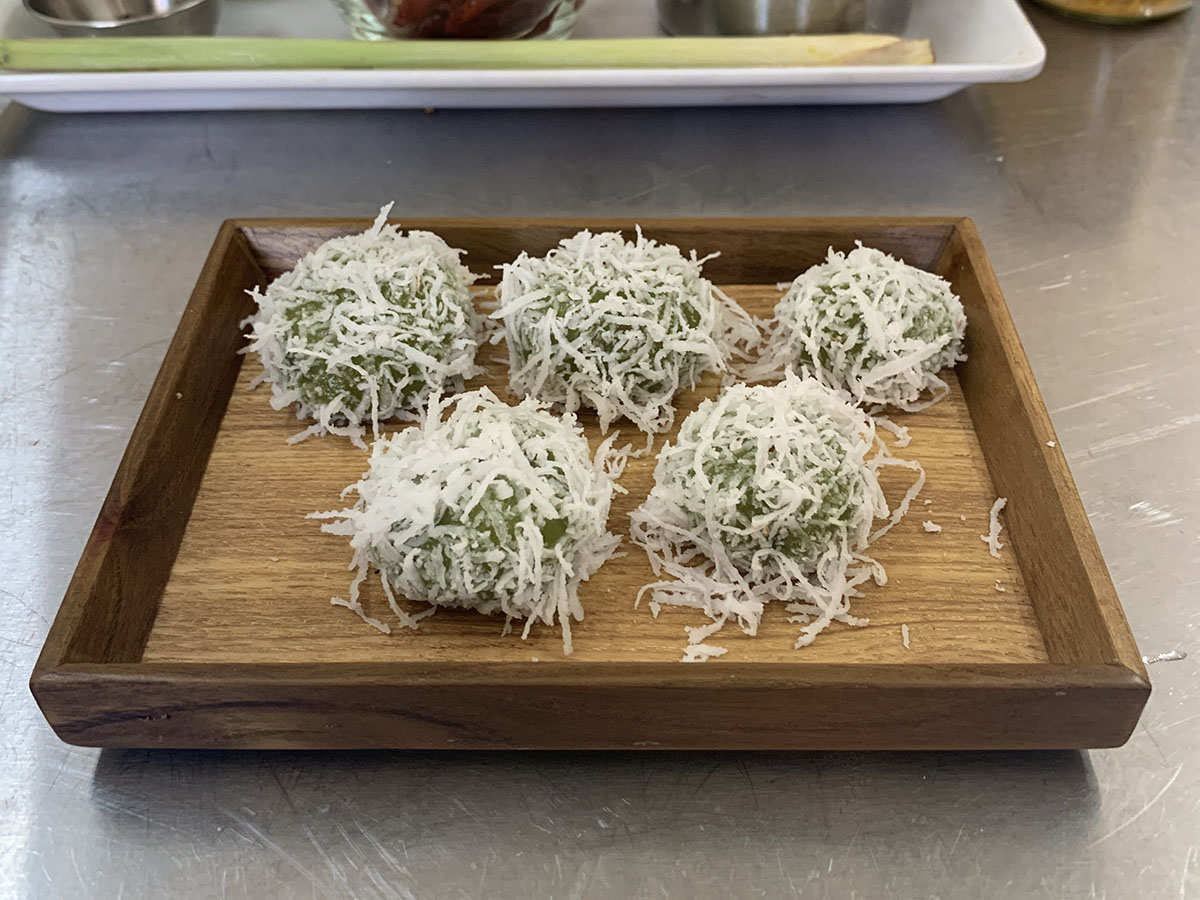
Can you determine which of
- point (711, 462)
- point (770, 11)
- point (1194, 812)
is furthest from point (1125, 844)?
point (770, 11)

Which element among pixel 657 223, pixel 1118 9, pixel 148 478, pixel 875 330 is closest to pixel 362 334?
pixel 148 478

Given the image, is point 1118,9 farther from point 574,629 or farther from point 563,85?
point 574,629

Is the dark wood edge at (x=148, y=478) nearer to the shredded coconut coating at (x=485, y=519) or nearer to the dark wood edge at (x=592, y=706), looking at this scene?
the dark wood edge at (x=592, y=706)

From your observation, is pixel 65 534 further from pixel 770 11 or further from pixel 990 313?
pixel 770 11

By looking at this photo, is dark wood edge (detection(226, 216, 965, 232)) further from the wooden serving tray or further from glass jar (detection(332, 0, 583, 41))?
glass jar (detection(332, 0, 583, 41))

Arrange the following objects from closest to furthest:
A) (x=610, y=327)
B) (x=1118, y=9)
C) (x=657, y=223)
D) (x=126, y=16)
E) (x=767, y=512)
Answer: (x=767, y=512), (x=610, y=327), (x=657, y=223), (x=126, y=16), (x=1118, y=9)

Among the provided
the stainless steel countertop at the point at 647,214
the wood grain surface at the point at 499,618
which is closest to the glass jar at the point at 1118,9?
the stainless steel countertop at the point at 647,214

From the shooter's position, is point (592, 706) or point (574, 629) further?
point (574, 629)
